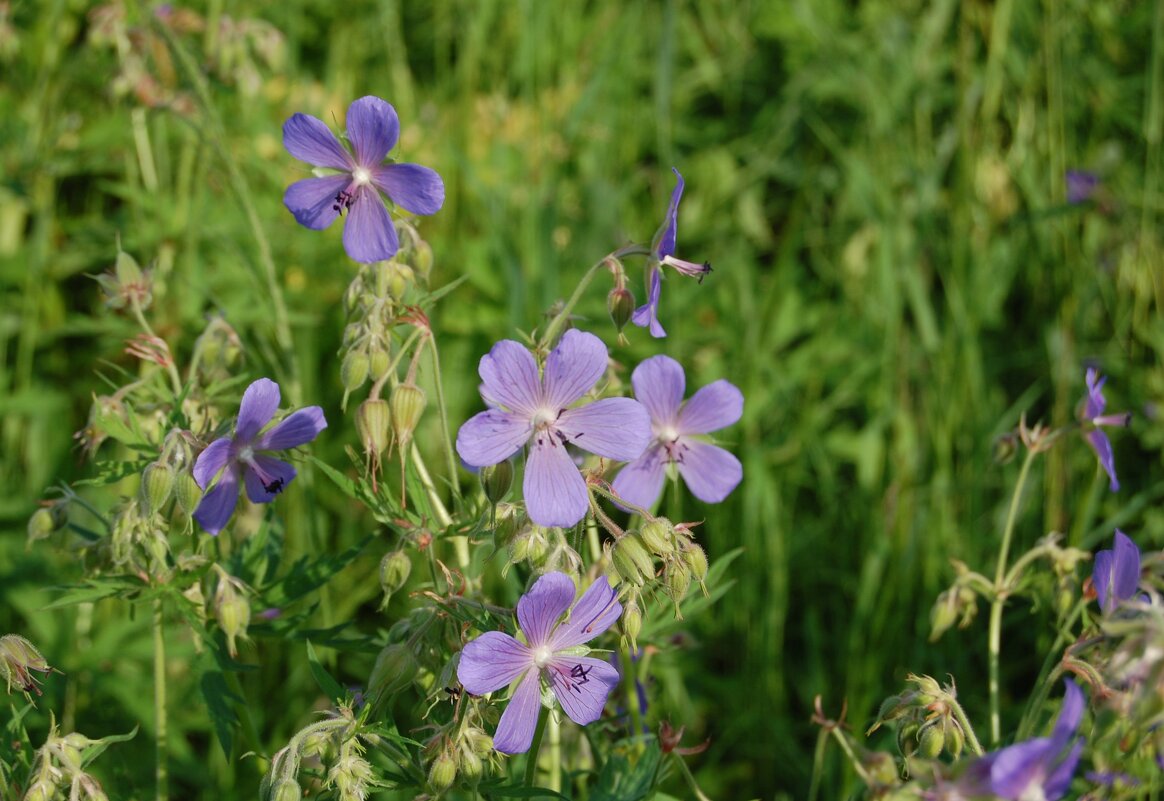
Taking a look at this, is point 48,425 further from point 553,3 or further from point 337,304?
point 553,3

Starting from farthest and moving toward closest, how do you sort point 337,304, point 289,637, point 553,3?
point 553,3 < point 337,304 < point 289,637

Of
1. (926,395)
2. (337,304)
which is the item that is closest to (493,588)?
(337,304)

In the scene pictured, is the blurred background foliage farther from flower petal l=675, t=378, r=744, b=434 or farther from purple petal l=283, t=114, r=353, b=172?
purple petal l=283, t=114, r=353, b=172

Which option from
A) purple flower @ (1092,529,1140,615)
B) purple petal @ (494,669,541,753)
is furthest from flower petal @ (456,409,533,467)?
purple flower @ (1092,529,1140,615)

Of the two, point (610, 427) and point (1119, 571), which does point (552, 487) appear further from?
point (1119, 571)

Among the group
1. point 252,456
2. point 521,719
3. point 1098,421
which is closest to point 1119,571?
point 1098,421

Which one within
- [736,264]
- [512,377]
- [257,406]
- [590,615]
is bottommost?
[736,264]
